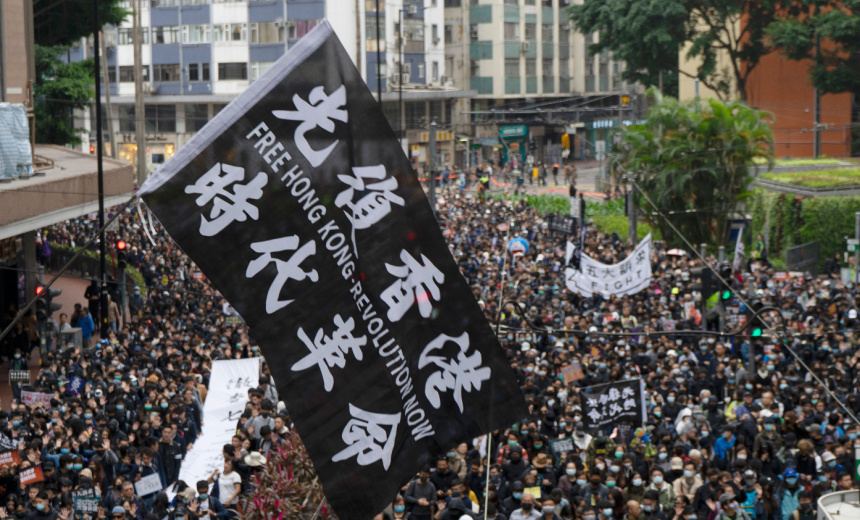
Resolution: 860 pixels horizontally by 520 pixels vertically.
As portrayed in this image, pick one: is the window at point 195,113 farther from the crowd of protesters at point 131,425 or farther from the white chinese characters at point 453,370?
the white chinese characters at point 453,370

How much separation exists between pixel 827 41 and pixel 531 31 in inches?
1069

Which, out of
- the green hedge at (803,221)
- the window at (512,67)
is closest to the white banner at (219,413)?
the green hedge at (803,221)

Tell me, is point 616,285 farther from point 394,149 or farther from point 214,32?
point 214,32

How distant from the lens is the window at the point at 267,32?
2366 inches

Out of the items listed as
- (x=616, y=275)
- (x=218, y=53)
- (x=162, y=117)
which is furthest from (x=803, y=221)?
(x=162, y=117)

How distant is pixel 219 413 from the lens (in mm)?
15102

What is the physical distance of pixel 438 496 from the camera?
489 inches

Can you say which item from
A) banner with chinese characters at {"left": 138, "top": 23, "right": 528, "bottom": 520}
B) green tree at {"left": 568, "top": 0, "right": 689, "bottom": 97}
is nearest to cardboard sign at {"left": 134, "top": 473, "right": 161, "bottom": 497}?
banner with chinese characters at {"left": 138, "top": 23, "right": 528, "bottom": 520}

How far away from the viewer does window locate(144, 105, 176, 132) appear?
62.9 m

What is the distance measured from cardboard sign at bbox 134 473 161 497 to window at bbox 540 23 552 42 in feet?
210

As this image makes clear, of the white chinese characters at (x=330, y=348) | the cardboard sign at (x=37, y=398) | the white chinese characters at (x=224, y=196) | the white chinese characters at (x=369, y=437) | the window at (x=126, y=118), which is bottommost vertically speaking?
the cardboard sign at (x=37, y=398)

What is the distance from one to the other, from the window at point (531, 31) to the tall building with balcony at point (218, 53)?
382 inches

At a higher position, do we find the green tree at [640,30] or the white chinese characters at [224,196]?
the green tree at [640,30]

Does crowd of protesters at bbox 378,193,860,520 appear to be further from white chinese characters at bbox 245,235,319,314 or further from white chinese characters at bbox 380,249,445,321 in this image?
white chinese characters at bbox 245,235,319,314
